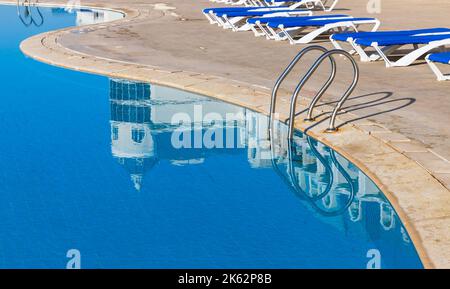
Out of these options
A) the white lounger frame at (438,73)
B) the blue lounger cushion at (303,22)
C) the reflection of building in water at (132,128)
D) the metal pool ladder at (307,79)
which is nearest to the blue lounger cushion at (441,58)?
the white lounger frame at (438,73)

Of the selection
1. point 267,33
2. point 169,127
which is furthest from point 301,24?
point 169,127

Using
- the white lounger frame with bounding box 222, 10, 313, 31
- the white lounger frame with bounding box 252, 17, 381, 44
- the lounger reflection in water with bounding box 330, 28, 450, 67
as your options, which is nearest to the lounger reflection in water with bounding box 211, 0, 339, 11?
the white lounger frame with bounding box 222, 10, 313, 31

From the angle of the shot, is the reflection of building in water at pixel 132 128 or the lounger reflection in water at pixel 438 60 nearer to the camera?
the reflection of building in water at pixel 132 128

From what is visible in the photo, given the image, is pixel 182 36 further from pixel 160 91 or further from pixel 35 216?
pixel 35 216

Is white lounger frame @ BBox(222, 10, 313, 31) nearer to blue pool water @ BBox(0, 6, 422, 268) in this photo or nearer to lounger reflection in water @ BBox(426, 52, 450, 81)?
lounger reflection in water @ BBox(426, 52, 450, 81)

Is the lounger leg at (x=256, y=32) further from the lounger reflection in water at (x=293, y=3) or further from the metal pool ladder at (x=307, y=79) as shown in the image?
the metal pool ladder at (x=307, y=79)
